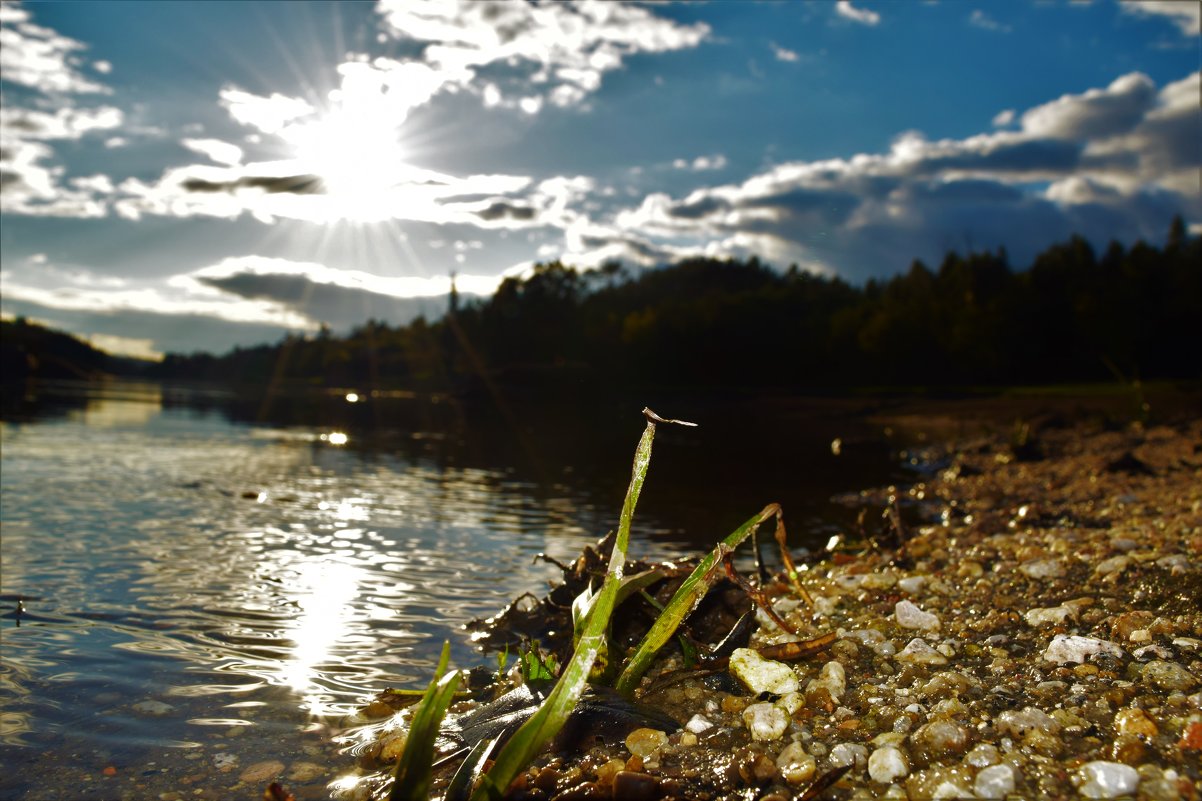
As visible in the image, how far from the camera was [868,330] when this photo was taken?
3725 inches

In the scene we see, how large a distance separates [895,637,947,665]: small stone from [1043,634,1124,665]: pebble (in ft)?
1.73

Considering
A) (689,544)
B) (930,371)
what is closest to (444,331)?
(930,371)

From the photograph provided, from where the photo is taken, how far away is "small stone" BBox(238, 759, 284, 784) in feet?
13.3

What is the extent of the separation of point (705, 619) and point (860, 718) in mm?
1645

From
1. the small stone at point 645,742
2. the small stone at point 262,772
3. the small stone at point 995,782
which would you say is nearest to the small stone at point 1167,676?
the small stone at point 995,782

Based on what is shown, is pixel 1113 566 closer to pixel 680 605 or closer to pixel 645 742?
pixel 680 605

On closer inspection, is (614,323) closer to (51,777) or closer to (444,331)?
(444,331)

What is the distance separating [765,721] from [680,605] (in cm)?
67

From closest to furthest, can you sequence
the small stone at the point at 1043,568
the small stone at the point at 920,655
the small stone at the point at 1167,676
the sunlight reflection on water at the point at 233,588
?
the small stone at the point at 1167,676
the small stone at the point at 920,655
the sunlight reflection on water at the point at 233,588
the small stone at the point at 1043,568

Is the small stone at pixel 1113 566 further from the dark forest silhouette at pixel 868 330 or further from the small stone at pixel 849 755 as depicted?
the dark forest silhouette at pixel 868 330

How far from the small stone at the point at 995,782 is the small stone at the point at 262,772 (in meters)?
3.37

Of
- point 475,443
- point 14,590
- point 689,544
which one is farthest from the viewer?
point 475,443

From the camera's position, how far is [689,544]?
11109mm

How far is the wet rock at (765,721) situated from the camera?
3.67m
